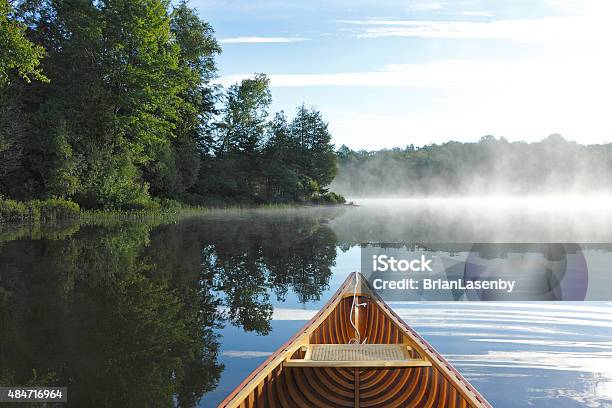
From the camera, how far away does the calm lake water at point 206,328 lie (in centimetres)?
495

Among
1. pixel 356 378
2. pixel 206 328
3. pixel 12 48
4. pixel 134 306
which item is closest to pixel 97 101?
pixel 12 48

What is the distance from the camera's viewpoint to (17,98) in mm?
28828

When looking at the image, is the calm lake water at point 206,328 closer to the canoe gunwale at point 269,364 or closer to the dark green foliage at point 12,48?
the canoe gunwale at point 269,364

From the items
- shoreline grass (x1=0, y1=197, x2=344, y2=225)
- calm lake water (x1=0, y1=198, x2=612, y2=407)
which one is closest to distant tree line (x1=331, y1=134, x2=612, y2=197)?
shoreline grass (x1=0, y1=197, x2=344, y2=225)

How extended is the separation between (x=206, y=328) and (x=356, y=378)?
117 inches

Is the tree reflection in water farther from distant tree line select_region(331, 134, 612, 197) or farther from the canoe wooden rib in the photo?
distant tree line select_region(331, 134, 612, 197)

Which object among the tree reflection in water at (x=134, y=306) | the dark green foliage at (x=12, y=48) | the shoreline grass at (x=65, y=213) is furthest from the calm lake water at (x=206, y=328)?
the shoreline grass at (x=65, y=213)

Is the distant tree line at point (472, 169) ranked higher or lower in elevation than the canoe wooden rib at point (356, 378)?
higher

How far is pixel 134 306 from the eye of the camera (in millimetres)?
8164

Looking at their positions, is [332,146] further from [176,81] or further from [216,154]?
[176,81]

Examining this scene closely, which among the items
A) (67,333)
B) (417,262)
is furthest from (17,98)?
(67,333)

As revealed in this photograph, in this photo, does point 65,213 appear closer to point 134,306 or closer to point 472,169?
point 134,306

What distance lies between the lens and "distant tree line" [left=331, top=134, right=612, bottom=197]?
366 ft

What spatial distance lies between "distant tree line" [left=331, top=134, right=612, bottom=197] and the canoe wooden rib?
105m
